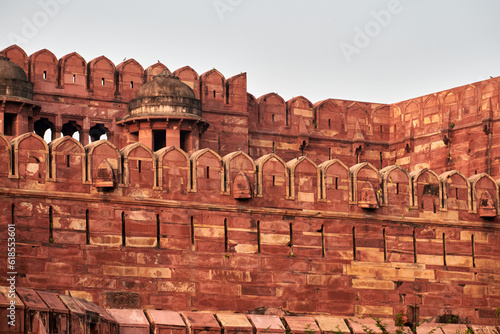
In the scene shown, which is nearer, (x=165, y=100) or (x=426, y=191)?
(x=426, y=191)

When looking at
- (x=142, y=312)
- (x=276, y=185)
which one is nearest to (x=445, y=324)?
(x=276, y=185)

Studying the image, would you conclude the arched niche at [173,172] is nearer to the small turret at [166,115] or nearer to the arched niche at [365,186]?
the arched niche at [365,186]

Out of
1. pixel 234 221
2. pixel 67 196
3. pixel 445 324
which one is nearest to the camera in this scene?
pixel 67 196

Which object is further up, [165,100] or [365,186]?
[165,100]

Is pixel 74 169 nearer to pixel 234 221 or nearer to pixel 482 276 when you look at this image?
pixel 234 221

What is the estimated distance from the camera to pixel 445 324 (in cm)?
2852

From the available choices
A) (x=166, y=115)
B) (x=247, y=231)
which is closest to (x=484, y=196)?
(x=247, y=231)

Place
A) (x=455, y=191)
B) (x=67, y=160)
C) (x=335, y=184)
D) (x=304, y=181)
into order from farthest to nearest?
(x=455, y=191)
(x=335, y=184)
(x=304, y=181)
(x=67, y=160)

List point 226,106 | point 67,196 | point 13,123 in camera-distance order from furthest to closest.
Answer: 1. point 226,106
2. point 13,123
3. point 67,196

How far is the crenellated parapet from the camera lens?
24609 millimetres

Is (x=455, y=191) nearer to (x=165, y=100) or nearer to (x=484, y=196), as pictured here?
(x=484, y=196)

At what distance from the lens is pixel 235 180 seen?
87.1ft

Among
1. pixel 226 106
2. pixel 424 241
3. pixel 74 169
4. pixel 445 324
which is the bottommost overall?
pixel 445 324

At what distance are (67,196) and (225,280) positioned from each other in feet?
13.2
